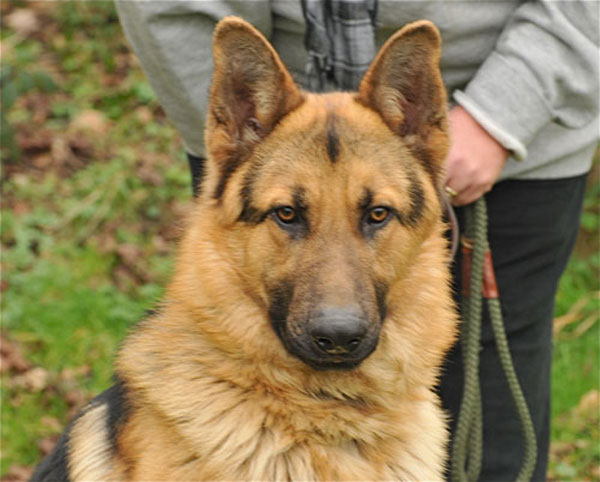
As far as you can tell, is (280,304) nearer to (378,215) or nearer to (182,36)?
(378,215)

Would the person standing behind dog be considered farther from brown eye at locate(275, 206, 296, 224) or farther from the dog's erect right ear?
brown eye at locate(275, 206, 296, 224)

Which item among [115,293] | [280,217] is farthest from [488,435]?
[115,293]

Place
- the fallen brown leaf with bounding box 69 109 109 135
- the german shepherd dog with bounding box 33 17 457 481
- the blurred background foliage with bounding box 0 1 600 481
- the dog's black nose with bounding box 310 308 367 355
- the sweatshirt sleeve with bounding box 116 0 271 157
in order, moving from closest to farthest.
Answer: the dog's black nose with bounding box 310 308 367 355
the german shepherd dog with bounding box 33 17 457 481
the sweatshirt sleeve with bounding box 116 0 271 157
the blurred background foliage with bounding box 0 1 600 481
the fallen brown leaf with bounding box 69 109 109 135

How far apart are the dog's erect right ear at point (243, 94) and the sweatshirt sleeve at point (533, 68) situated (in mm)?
707

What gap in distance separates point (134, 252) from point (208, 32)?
312 centimetres

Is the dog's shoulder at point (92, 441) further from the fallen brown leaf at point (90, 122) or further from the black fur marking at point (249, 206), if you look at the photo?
the fallen brown leaf at point (90, 122)

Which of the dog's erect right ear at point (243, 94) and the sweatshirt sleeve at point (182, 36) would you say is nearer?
the dog's erect right ear at point (243, 94)

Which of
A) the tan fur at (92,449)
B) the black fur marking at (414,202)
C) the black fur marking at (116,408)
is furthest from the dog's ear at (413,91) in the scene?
the tan fur at (92,449)

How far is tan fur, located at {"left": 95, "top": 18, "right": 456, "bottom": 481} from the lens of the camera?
8.52ft

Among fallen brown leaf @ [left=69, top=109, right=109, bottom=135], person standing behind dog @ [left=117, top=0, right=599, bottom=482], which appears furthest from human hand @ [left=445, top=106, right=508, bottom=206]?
fallen brown leaf @ [left=69, top=109, right=109, bottom=135]

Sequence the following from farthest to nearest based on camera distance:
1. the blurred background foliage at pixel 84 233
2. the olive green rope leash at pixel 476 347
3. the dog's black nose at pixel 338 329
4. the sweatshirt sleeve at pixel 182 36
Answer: the blurred background foliage at pixel 84 233 → the olive green rope leash at pixel 476 347 → the sweatshirt sleeve at pixel 182 36 → the dog's black nose at pixel 338 329

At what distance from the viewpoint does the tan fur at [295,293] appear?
8.52 ft

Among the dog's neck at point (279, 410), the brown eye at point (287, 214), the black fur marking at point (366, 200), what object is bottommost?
the dog's neck at point (279, 410)

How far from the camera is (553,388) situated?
5.23 m
